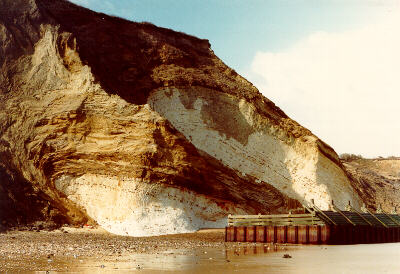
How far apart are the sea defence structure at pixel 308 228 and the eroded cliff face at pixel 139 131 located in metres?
3.94

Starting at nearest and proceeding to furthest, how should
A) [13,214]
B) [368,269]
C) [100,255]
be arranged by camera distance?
[368,269], [100,255], [13,214]

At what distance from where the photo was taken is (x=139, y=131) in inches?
1185

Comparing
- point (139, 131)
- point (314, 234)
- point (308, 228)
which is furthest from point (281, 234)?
point (139, 131)

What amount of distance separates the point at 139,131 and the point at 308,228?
36.2ft

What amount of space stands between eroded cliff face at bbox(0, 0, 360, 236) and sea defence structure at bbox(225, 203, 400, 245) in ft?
12.9

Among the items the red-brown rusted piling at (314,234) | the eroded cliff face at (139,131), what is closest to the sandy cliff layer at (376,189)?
the eroded cliff face at (139,131)

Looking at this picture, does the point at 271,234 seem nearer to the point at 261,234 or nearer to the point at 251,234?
the point at 261,234

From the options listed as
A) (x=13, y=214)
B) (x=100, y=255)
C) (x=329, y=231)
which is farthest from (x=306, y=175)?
(x=100, y=255)

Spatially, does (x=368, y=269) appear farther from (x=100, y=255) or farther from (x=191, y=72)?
(x=191, y=72)

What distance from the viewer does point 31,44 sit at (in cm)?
3519

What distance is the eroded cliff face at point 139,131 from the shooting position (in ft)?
96.0

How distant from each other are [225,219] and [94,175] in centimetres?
749

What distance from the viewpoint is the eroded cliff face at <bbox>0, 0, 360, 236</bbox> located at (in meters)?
29.3

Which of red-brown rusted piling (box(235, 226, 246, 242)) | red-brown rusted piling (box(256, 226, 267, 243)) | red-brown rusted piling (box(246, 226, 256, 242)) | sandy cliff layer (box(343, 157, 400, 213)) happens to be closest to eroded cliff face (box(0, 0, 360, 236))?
red-brown rusted piling (box(235, 226, 246, 242))
